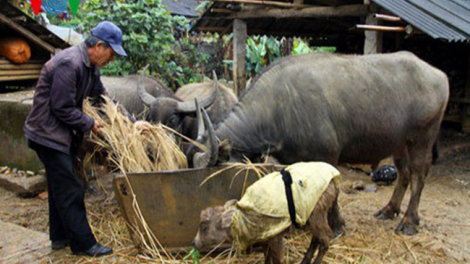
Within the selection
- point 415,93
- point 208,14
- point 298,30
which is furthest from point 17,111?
point 298,30

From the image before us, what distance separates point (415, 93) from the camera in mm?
5039

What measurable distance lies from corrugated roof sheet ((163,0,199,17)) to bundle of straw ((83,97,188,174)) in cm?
2077

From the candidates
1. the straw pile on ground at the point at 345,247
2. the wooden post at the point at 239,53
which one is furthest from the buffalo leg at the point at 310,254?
the wooden post at the point at 239,53

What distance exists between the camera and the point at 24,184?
251 inches

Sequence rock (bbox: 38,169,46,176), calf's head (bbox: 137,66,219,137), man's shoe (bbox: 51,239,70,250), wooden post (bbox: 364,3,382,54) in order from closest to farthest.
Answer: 1. man's shoe (bbox: 51,239,70,250)
2. calf's head (bbox: 137,66,219,137)
3. rock (bbox: 38,169,46,176)
4. wooden post (bbox: 364,3,382,54)

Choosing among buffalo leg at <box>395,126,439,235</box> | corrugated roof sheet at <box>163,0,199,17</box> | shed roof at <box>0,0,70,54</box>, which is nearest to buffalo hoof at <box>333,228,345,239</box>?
buffalo leg at <box>395,126,439,235</box>

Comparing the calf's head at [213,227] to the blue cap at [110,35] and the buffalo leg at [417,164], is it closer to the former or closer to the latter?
the blue cap at [110,35]

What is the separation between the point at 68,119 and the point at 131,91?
385 cm

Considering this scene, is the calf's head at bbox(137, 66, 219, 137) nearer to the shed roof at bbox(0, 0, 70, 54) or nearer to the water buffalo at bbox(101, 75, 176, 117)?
the water buffalo at bbox(101, 75, 176, 117)

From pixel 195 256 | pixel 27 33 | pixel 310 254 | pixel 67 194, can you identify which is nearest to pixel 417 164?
pixel 310 254

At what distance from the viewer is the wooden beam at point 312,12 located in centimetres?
733

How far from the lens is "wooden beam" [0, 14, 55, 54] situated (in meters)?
7.23

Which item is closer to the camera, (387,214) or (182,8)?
(387,214)

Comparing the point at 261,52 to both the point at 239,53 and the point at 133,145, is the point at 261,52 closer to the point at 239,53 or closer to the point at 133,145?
the point at 239,53
